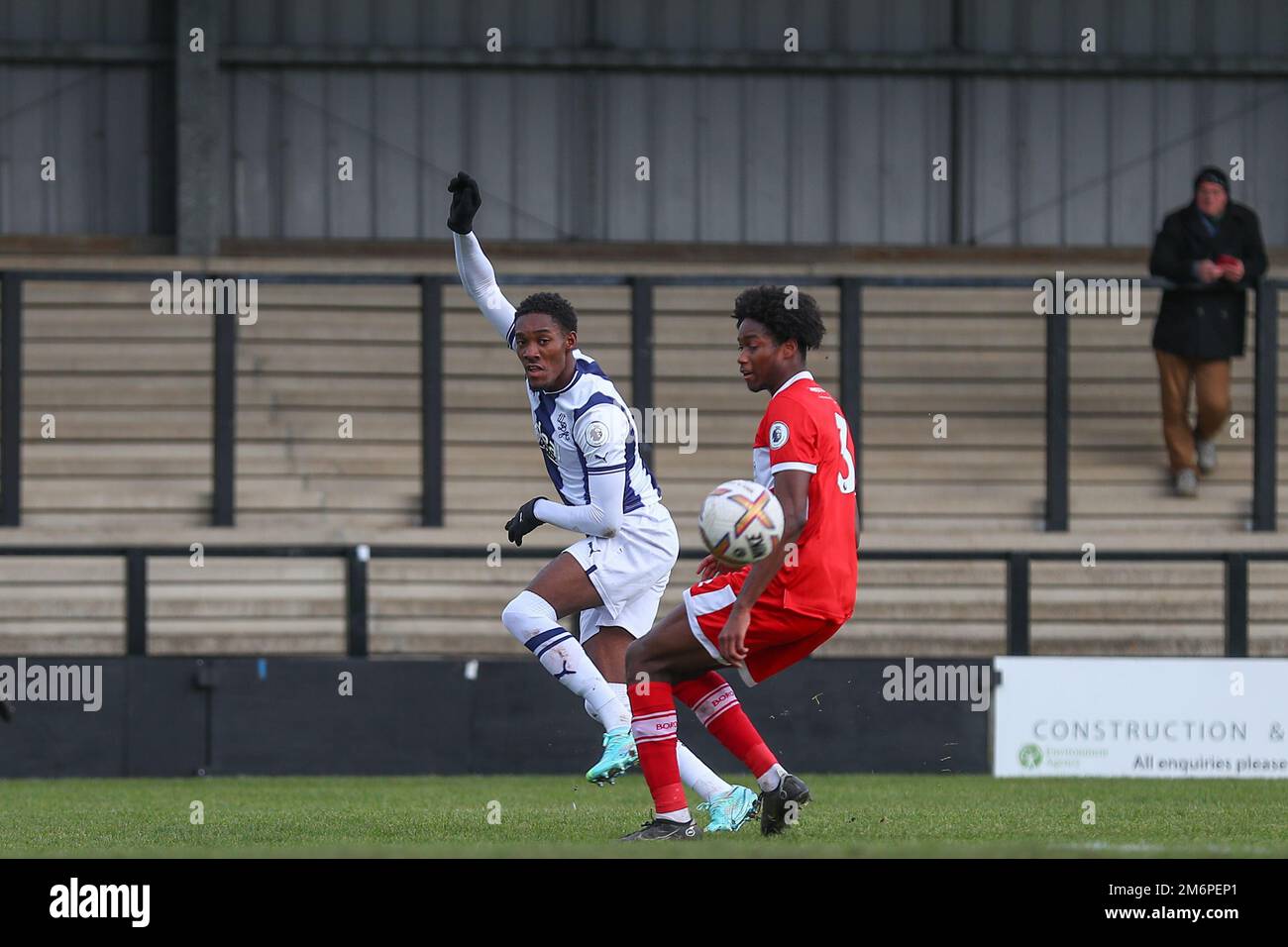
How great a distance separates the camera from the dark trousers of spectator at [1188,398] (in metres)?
15.7

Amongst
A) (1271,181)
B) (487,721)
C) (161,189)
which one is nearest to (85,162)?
(161,189)

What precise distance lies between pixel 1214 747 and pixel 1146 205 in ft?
31.3

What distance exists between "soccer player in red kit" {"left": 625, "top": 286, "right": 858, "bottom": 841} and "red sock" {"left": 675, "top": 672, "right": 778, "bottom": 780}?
0.30ft

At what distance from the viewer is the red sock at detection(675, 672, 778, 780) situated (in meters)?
7.31

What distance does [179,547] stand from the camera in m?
12.0

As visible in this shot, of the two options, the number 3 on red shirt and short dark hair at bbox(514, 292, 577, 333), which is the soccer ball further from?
short dark hair at bbox(514, 292, 577, 333)

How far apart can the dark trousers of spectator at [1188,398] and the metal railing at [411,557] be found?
136 inches

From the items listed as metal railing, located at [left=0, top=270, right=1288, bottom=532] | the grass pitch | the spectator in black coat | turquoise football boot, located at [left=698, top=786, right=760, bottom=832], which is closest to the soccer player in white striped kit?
turquoise football boot, located at [left=698, top=786, right=760, bottom=832]

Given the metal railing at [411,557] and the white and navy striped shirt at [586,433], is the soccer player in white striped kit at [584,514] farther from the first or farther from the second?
the metal railing at [411,557]

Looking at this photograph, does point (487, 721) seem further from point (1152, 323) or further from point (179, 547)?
point (1152, 323)

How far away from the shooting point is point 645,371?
15.3 m

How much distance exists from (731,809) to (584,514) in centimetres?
139

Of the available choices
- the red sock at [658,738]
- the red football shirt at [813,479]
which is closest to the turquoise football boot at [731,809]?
the red sock at [658,738]

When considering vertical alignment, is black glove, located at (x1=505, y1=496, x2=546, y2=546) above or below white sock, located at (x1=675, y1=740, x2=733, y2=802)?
above
